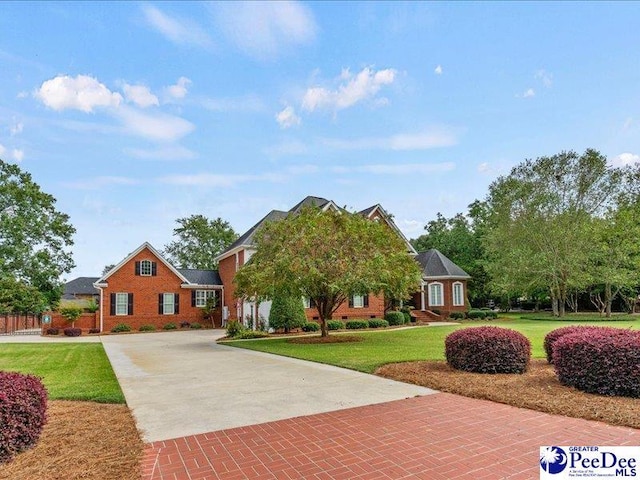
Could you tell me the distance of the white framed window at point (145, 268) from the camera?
2831 centimetres

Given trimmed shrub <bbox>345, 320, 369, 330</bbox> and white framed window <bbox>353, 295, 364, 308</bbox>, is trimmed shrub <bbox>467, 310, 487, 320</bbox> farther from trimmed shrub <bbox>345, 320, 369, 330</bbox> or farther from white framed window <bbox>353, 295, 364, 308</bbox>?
trimmed shrub <bbox>345, 320, 369, 330</bbox>

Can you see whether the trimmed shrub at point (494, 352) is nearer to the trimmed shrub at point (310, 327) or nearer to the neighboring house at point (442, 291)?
the trimmed shrub at point (310, 327)

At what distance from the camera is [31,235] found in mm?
31344

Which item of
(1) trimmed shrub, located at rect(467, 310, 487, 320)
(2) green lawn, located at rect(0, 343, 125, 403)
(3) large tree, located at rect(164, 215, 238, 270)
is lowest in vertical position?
(1) trimmed shrub, located at rect(467, 310, 487, 320)

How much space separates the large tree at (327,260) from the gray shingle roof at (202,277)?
50.4 ft

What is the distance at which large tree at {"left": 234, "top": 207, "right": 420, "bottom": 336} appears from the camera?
14664mm

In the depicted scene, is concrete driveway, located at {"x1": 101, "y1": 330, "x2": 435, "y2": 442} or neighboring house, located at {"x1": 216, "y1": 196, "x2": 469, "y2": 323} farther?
neighboring house, located at {"x1": 216, "y1": 196, "x2": 469, "y2": 323}

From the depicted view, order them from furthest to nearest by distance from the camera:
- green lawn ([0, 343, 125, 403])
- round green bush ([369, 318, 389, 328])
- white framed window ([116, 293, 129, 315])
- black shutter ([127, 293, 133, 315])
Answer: black shutter ([127, 293, 133, 315]) < white framed window ([116, 293, 129, 315]) < round green bush ([369, 318, 389, 328]) < green lawn ([0, 343, 125, 403])

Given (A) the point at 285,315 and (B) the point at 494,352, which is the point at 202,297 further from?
(B) the point at 494,352

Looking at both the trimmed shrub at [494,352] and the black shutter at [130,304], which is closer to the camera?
the trimmed shrub at [494,352]

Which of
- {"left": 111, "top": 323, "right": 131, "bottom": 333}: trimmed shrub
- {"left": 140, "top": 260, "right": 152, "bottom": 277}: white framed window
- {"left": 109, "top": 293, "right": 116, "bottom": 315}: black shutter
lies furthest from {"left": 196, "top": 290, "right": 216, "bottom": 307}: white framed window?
{"left": 109, "top": 293, "right": 116, "bottom": 315}: black shutter

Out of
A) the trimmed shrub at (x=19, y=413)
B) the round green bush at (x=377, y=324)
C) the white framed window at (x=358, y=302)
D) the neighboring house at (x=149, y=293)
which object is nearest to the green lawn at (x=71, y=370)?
the trimmed shrub at (x=19, y=413)

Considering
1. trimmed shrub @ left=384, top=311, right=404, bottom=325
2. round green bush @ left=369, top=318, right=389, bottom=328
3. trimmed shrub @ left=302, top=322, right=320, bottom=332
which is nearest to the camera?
trimmed shrub @ left=302, top=322, right=320, bottom=332

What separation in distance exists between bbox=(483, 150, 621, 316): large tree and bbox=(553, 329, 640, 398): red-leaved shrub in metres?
26.5
